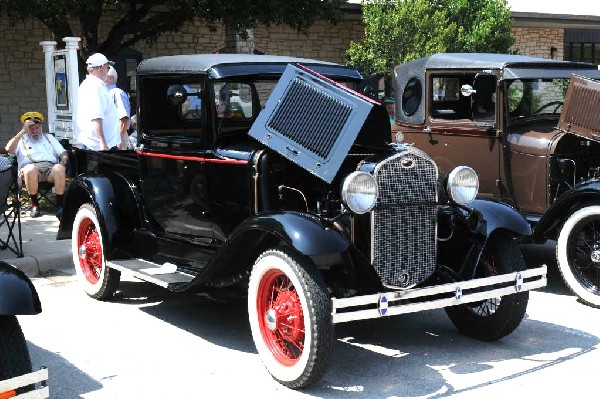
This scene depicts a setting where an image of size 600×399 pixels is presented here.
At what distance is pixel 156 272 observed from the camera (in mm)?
5324

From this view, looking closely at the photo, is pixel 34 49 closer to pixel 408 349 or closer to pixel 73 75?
pixel 73 75

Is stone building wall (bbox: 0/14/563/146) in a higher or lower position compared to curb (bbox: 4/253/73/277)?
higher

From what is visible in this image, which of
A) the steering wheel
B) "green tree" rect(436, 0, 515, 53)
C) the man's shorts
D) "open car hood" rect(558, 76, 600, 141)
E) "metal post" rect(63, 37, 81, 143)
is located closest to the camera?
"open car hood" rect(558, 76, 600, 141)

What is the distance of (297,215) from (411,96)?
11.5ft

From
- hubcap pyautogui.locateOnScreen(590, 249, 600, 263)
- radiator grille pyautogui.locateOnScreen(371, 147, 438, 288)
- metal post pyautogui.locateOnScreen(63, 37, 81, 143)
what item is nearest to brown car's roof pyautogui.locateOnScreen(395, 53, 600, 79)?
hubcap pyautogui.locateOnScreen(590, 249, 600, 263)

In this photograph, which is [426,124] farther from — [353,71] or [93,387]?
[93,387]

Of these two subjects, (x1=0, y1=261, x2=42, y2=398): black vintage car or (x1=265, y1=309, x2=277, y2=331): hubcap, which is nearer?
(x1=0, y1=261, x2=42, y2=398): black vintage car

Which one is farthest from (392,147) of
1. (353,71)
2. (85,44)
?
(85,44)

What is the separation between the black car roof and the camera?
5176mm

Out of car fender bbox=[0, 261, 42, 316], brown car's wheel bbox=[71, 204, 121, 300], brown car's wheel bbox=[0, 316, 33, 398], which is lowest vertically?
brown car's wheel bbox=[71, 204, 121, 300]

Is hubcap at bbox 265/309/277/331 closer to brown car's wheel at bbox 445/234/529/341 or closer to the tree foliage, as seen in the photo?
brown car's wheel at bbox 445/234/529/341

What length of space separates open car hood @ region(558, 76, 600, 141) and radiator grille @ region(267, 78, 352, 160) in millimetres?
2510

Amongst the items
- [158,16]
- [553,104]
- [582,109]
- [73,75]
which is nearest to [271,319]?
[582,109]

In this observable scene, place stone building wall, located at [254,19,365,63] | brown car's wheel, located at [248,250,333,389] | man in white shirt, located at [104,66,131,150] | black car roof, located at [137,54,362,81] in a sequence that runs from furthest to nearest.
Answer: stone building wall, located at [254,19,365,63]
man in white shirt, located at [104,66,131,150]
black car roof, located at [137,54,362,81]
brown car's wheel, located at [248,250,333,389]
